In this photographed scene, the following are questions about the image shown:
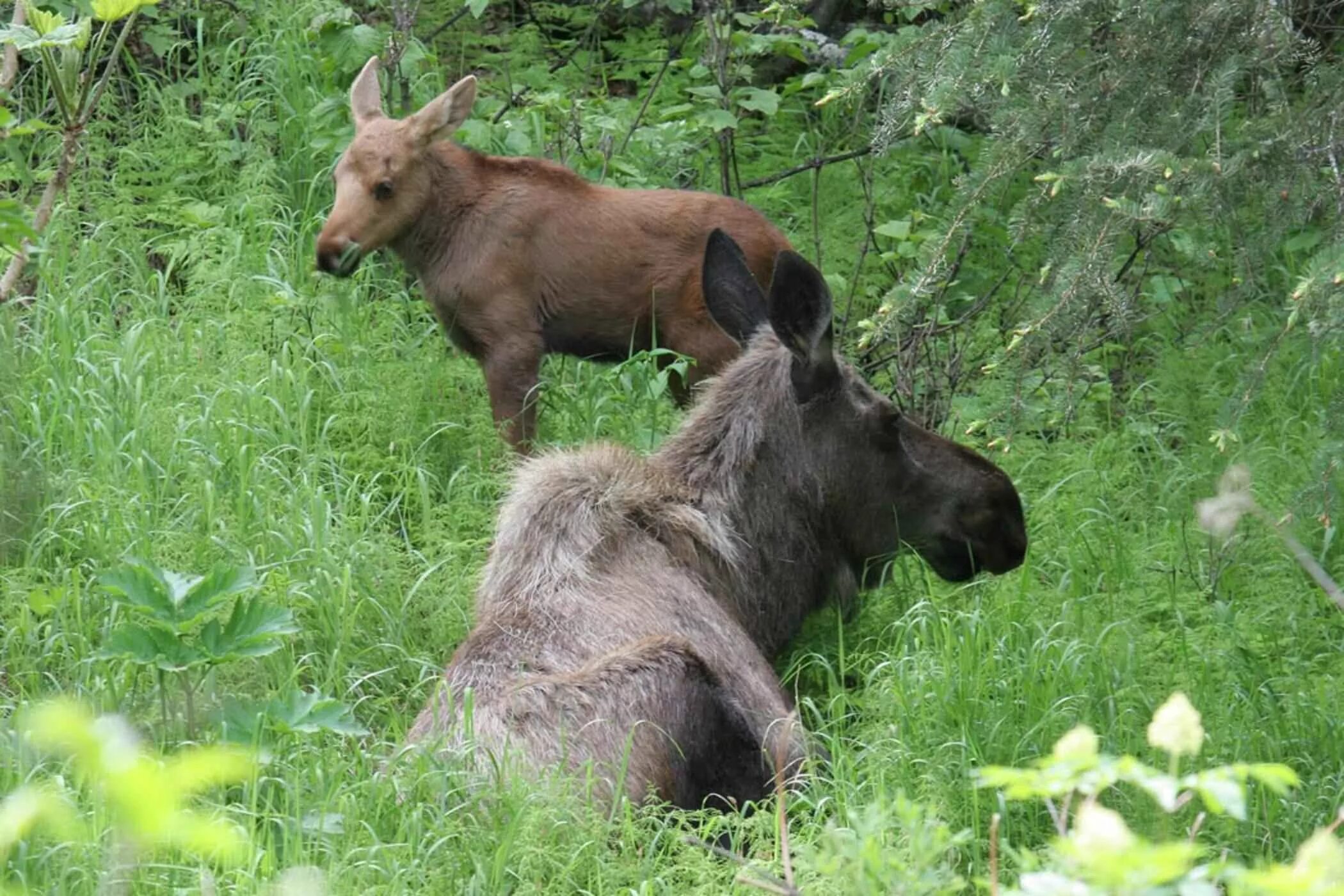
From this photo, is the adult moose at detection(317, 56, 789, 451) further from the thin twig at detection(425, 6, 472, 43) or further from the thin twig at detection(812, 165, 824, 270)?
the thin twig at detection(425, 6, 472, 43)

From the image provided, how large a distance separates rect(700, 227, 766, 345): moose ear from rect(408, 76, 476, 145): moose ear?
176 centimetres

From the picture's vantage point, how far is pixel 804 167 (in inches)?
349

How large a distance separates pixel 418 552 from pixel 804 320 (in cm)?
161

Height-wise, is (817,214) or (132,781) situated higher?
(132,781)

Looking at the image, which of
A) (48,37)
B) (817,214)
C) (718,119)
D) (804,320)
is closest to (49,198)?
(48,37)

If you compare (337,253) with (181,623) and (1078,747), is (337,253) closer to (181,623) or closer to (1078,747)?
(181,623)

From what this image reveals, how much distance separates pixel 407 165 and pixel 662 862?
3.92 m

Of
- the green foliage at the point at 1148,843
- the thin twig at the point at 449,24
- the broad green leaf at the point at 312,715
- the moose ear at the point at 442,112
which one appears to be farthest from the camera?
the thin twig at the point at 449,24

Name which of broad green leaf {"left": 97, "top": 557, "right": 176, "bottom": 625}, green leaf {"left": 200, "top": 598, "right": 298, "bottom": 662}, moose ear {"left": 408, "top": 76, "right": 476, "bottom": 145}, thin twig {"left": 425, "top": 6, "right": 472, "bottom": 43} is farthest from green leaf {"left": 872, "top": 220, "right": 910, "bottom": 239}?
broad green leaf {"left": 97, "top": 557, "right": 176, "bottom": 625}

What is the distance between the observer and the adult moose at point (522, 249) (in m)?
7.11

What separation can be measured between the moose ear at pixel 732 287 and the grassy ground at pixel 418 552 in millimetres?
978

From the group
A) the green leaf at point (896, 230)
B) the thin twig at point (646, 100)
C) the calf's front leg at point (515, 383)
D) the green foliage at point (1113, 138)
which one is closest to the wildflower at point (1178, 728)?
the green foliage at point (1113, 138)

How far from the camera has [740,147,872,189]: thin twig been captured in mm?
8766

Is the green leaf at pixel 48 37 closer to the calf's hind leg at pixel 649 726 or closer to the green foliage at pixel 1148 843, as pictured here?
the calf's hind leg at pixel 649 726
